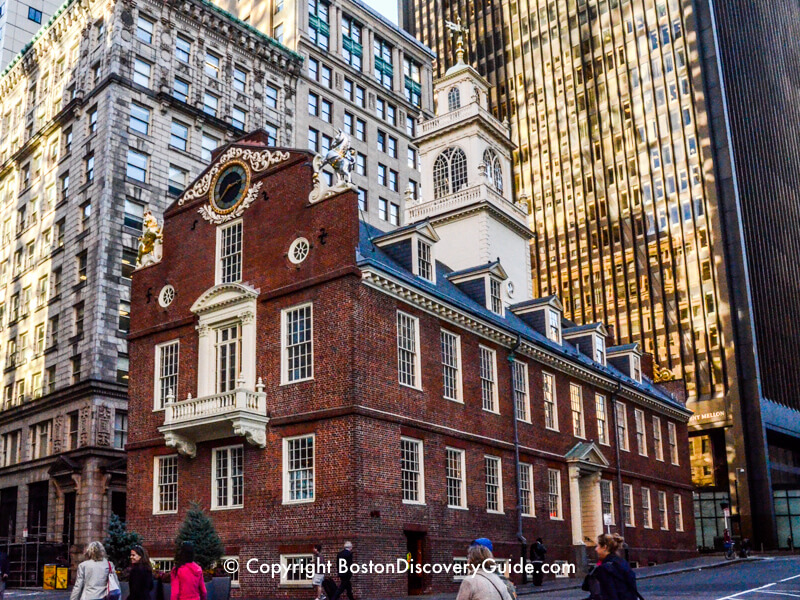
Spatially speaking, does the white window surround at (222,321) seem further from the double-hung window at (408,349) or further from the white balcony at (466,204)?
the white balcony at (466,204)

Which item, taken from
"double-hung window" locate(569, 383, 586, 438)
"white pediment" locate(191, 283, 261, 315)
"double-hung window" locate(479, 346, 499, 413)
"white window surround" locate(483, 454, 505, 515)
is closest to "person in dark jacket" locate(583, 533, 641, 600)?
"white pediment" locate(191, 283, 261, 315)

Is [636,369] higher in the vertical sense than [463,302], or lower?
lower

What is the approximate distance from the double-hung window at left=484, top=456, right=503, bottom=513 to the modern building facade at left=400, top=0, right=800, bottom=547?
54.6 m

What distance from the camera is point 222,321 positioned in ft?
104

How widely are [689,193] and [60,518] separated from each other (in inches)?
2721

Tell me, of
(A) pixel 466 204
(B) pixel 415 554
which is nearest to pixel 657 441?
(A) pixel 466 204

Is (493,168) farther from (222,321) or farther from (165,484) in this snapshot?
(165,484)

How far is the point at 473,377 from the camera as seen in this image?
33344 mm

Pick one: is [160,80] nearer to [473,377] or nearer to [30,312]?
[30,312]

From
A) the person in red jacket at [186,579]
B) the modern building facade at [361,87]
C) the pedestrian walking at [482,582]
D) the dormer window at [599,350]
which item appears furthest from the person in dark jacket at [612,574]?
the modern building facade at [361,87]

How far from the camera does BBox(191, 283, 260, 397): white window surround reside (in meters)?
30.4

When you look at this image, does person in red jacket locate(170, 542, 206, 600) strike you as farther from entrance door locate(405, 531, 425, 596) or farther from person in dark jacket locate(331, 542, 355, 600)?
entrance door locate(405, 531, 425, 596)

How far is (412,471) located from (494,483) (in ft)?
17.9

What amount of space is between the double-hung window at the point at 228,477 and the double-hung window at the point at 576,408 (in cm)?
1674
